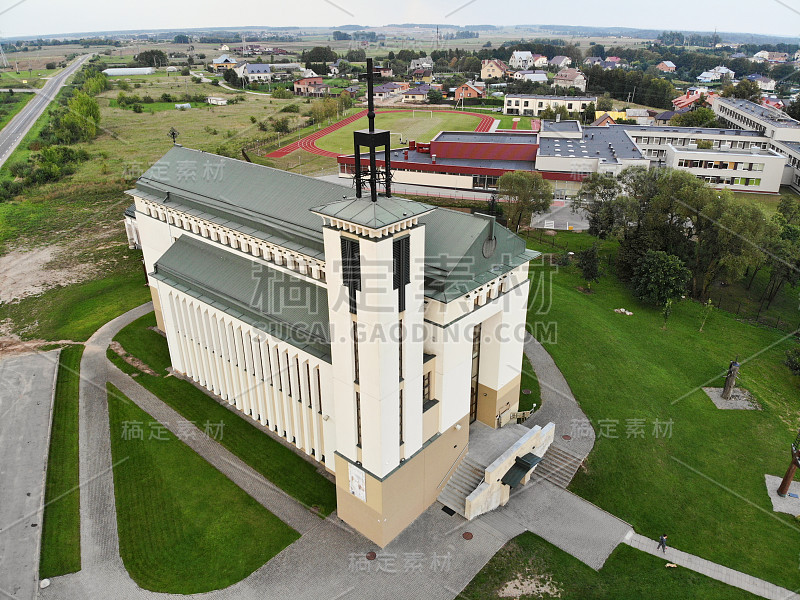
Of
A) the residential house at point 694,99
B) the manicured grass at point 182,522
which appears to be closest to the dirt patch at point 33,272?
the manicured grass at point 182,522

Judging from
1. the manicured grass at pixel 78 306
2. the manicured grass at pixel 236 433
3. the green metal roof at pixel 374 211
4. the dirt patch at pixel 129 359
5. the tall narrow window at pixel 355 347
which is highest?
the green metal roof at pixel 374 211

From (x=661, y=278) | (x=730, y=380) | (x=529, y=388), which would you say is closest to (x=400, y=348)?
(x=529, y=388)

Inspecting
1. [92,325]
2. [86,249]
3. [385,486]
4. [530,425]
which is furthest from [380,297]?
[86,249]

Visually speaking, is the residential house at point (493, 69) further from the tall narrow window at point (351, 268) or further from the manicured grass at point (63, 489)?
the tall narrow window at point (351, 268)

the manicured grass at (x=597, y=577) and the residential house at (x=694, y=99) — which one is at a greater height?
the residential house at (x=694, y=99)

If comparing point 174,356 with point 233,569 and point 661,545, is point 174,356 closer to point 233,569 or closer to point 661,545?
point 233,569

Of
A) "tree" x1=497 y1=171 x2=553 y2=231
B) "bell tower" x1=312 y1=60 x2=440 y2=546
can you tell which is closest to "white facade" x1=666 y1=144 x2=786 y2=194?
"tree" x1=497 y1=171 x2=553 y2=231
